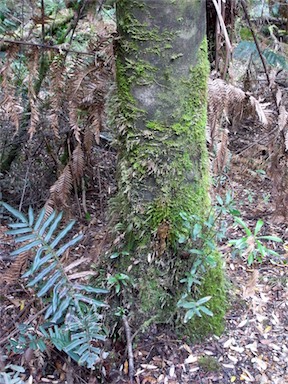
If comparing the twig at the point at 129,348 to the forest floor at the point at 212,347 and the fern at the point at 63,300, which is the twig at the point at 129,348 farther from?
the fern at the point at 63,300

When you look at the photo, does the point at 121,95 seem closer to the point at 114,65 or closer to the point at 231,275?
the point at 114,65

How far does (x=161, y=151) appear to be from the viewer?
174 cm

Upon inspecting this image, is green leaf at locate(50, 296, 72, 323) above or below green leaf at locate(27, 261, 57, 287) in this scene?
below

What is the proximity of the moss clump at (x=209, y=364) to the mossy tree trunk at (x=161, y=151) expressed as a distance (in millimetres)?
128

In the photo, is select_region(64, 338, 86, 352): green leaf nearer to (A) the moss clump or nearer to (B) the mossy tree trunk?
(B) the mossy tree trunk

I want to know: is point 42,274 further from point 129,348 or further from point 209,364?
point 209,364

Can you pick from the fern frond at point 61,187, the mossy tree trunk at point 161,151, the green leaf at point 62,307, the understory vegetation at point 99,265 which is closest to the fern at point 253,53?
the understory vegetation at point 99,265

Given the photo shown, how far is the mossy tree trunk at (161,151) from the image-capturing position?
5.33ft

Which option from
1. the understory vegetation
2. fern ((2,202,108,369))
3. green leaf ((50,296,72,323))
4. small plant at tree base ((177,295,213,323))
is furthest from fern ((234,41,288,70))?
green leaf ((50,296,72,323))

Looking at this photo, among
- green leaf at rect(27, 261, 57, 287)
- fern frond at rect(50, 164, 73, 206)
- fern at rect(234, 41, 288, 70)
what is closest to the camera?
green leaf at rect(27, 261, 57, 287)

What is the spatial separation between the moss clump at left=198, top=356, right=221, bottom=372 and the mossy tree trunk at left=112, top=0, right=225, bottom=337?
128 millimetres

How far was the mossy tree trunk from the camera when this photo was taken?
1626 millimetres

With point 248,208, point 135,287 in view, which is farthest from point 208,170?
point 248,208

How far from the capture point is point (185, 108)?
1.72 m
